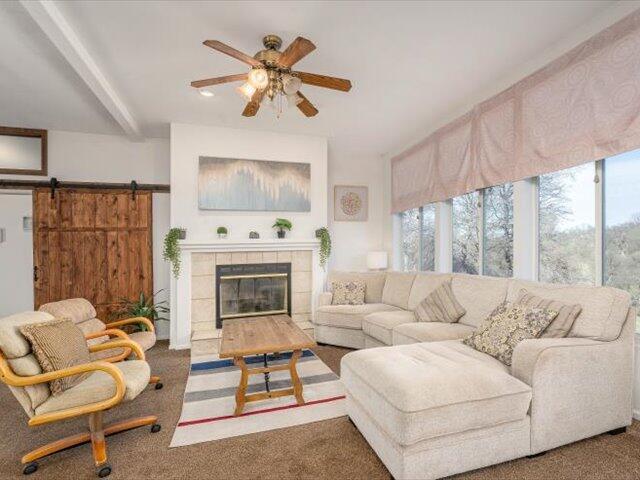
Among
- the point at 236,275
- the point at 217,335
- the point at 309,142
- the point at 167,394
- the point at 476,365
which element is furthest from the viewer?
the point at 309,142

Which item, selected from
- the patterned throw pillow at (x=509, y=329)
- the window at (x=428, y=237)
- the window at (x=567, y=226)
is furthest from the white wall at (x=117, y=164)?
the window at (x=567, y=226)

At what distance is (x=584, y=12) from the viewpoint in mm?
2258

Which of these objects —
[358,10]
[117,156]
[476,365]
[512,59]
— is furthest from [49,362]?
[512,59]

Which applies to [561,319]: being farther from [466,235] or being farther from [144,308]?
[144,308]

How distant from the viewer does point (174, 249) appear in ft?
13.2

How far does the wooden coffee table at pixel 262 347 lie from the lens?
7.76 ft

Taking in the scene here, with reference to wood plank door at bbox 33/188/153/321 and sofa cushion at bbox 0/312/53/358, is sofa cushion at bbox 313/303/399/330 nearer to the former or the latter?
wood plank door at bbox 33/188/153/321

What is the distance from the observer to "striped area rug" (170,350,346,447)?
2176 mm

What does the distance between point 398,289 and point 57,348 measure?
3330mm

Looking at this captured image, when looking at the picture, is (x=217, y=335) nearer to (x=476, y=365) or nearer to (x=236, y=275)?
(x=236, y=275)

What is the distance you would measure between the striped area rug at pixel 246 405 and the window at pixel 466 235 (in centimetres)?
217

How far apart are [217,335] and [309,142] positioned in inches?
115

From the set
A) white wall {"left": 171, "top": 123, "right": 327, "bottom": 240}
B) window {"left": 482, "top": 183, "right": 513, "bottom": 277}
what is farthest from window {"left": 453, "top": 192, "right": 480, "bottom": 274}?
white wall {"left": 171, "top": 123, "right": 327, "bottom": 240}

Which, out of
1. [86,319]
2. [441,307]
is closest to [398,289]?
[441,307]
